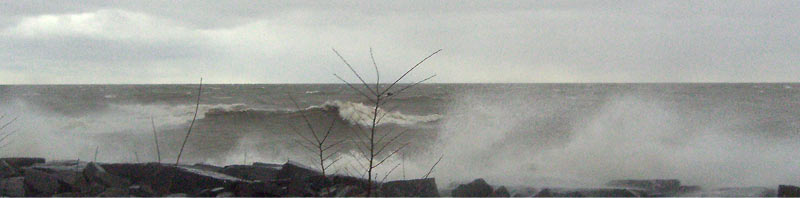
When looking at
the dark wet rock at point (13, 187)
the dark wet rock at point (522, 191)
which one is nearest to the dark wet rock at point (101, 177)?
the dark wet rock at point (13, 187)

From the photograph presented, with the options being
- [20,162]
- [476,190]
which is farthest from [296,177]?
[20,162]

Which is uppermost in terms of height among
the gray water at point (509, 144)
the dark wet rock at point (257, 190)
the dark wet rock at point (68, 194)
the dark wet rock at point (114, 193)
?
the gray water at point (509, 144)

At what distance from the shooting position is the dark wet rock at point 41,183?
16.4 ft

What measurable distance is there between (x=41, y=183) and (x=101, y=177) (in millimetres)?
411

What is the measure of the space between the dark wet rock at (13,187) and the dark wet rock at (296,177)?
1.87 meters

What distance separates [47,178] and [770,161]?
28.4 ft

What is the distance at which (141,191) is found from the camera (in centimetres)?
499

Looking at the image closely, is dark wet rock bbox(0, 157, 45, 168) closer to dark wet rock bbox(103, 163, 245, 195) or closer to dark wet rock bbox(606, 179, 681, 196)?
dark wet rock bbox(103, 163, 245, 195)

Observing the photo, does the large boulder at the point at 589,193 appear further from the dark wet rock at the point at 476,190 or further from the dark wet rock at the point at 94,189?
the dark wet rock at the point at 94,189

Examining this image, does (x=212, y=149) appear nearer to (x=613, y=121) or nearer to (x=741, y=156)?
(x=613, y=121)

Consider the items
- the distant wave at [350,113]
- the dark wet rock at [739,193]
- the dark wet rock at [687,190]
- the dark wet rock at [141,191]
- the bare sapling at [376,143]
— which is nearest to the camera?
the bare sapling at [376,143]

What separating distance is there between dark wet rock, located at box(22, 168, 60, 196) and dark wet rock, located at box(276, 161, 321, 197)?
166 cm

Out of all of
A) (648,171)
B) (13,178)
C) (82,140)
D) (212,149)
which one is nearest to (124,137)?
(82,140)

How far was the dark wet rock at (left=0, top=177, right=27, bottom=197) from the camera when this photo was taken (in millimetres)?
4828
